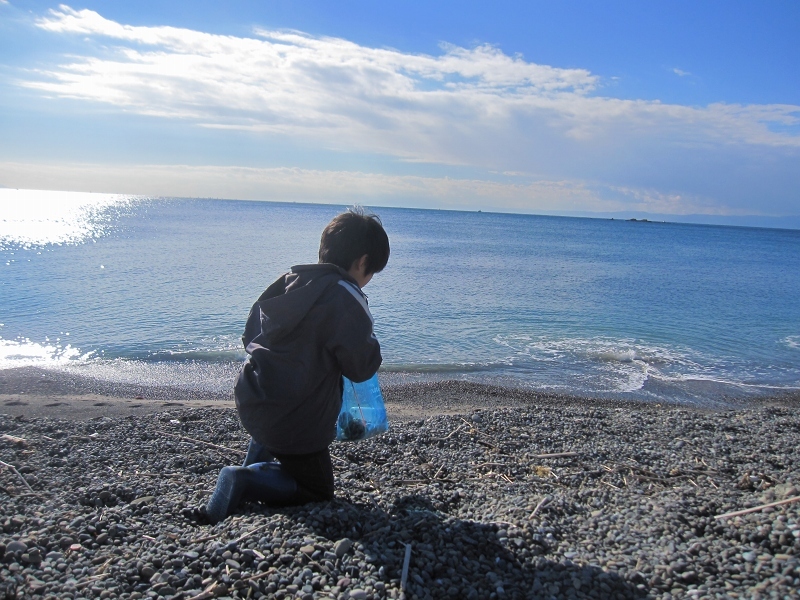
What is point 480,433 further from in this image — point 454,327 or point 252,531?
point 454,327

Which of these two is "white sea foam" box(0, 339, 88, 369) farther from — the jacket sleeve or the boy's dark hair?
the jacket sleeve

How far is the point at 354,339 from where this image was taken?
14.0ft

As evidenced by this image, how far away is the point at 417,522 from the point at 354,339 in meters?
1.43

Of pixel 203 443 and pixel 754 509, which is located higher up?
pixel 754 509

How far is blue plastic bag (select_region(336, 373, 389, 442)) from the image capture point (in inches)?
197

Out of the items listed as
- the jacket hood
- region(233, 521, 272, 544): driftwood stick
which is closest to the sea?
the jacket hood

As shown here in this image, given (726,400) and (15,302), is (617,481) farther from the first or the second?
(15,302)

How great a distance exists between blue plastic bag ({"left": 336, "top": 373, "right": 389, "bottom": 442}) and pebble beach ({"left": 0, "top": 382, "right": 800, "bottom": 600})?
1.94 ft

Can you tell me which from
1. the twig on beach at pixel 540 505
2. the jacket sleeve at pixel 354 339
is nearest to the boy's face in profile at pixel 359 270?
the jacket sleeve at pixel 354 339

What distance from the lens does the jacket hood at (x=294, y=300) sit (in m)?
4.33

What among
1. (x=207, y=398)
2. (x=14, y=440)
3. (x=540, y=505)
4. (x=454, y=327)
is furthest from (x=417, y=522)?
(x=454, y=327)

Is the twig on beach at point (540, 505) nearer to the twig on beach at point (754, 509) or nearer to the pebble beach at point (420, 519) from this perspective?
the pebble beach at point (420, 519)

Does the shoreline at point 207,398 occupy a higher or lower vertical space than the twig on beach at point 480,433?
lower

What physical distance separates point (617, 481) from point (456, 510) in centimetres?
198
